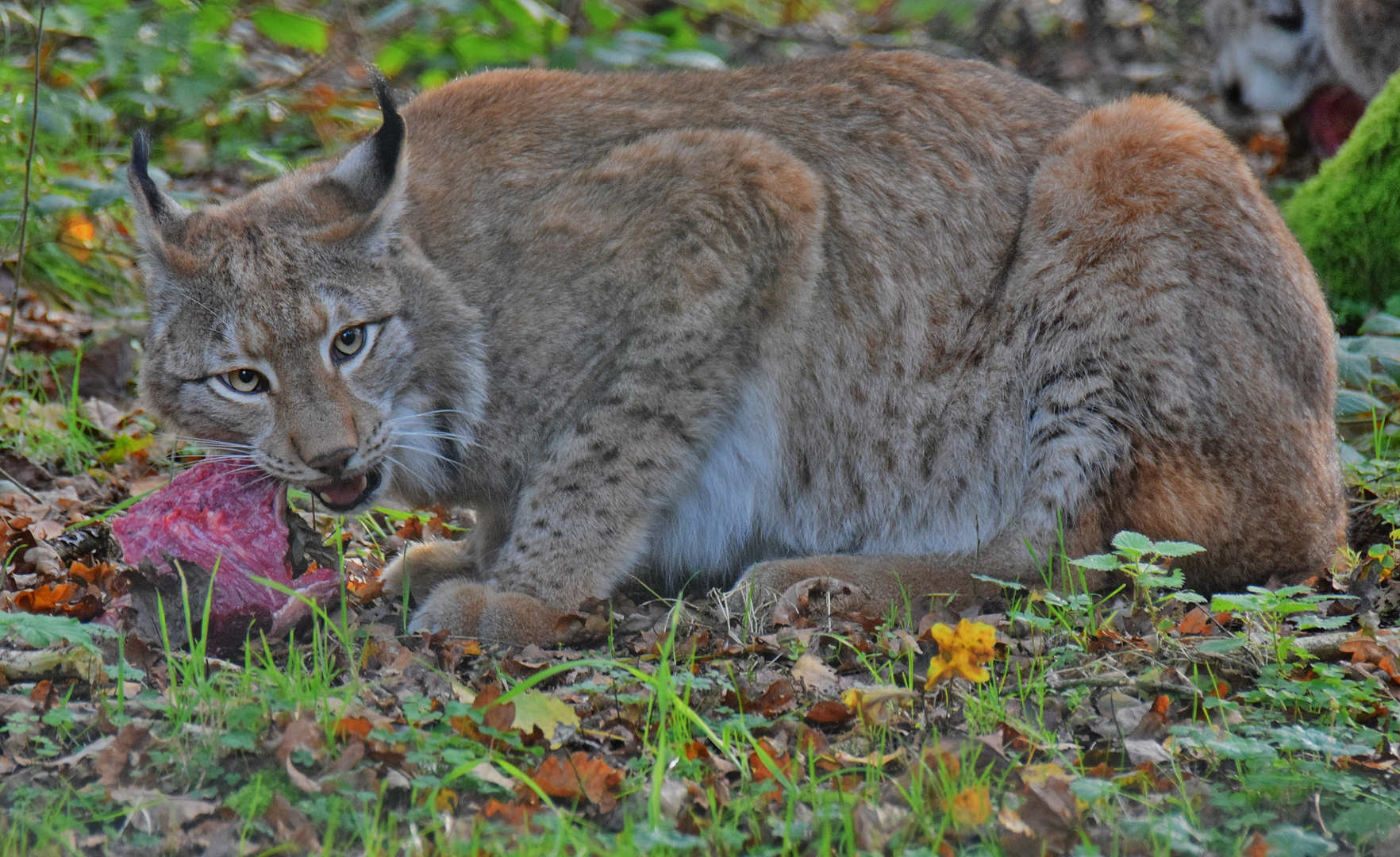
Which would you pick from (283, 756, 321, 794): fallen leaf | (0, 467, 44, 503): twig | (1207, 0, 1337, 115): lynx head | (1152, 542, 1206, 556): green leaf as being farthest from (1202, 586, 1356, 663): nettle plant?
(1207, 0, 1337, 115): lynx head

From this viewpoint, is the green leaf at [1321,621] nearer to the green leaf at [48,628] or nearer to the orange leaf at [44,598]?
the green leaf at [48,628]

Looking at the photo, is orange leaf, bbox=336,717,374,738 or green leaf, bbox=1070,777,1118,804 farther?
orange leaf, bbox=336,717,374,738

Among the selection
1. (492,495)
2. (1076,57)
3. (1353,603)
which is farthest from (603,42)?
(1353,603)

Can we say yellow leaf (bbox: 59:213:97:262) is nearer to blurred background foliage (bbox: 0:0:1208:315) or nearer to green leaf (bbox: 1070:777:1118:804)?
blurred background foliage (bbox: 0:0:1208:315)

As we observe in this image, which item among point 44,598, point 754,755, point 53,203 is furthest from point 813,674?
point 53,203

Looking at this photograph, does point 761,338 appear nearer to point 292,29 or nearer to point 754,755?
point 754,755

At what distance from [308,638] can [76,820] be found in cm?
109

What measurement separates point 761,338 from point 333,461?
1.39 m

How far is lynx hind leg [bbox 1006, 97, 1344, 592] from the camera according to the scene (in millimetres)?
3770

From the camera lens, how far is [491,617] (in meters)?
3.67

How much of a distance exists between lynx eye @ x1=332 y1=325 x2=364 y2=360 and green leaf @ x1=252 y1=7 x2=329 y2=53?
13.1 ft

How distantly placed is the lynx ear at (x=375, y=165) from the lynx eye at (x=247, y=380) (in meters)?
0.58

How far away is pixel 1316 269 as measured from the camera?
6004 mm

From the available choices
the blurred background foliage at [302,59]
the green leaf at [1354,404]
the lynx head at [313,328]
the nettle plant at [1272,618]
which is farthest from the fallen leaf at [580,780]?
the blurred background foliage at [302,59]
